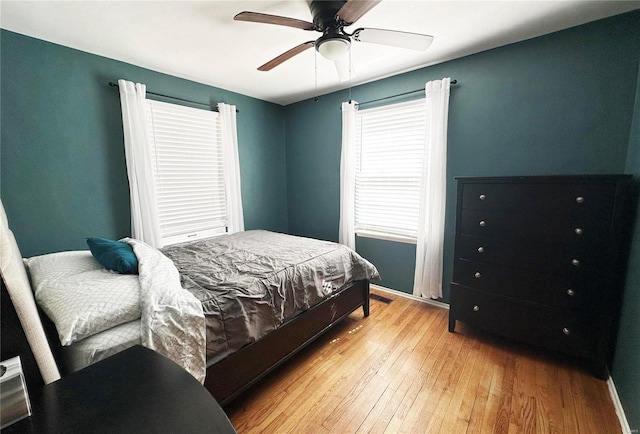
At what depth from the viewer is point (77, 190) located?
7.43 feet

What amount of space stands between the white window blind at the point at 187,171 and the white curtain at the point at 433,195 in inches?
90.7

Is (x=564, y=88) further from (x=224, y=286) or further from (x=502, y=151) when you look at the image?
(x=224, y=286)

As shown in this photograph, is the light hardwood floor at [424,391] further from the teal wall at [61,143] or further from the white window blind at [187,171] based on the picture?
the teal wall at [61,143]

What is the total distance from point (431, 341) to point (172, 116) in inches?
129

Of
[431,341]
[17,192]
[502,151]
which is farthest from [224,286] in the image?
[502,151]

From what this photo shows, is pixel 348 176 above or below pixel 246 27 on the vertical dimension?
below

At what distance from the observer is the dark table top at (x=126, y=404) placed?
0.59 m

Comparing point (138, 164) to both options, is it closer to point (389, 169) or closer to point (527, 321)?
point (389, 169)

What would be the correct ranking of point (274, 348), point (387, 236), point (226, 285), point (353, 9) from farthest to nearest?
point (387, 236)
point (274, 348)
point (226, 285)
point (353, 9)

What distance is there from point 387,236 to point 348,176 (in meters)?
0.83

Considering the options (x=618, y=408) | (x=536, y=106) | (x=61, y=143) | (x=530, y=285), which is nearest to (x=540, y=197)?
(x=530, y=285)

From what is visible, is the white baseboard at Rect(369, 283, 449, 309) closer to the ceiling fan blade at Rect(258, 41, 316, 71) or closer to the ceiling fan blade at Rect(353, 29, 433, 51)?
the ceiling fan blade at Rect(353, 29, 433, 51)

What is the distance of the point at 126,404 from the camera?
64 centimetres

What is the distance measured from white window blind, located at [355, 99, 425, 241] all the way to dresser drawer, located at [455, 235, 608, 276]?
2.55 feet
